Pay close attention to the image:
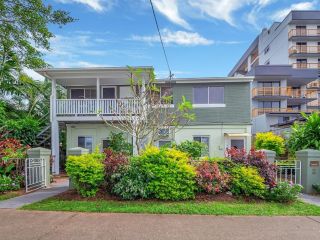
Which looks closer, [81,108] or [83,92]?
[81,108]

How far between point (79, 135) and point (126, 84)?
14.9ft

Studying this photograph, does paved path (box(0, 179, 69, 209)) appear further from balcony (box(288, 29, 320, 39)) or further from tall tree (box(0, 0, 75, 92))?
balcony (box(288, 29, 320, 39))

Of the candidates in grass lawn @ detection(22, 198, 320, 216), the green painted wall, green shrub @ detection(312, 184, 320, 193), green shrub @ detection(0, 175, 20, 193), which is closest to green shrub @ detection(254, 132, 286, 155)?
the green painted wall

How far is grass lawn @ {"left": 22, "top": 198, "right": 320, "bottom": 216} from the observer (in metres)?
6.80

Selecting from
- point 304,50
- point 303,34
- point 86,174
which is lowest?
point 86,174

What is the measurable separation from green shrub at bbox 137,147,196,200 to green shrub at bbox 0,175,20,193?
181 inches

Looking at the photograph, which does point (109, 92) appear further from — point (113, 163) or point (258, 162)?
point (258, 162)

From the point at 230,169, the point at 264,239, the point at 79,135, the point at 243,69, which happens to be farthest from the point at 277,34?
the point at 264,239

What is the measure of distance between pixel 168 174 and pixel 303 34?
39337 mm

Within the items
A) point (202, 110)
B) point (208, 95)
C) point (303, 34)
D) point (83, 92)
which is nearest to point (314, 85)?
point (303, 34)

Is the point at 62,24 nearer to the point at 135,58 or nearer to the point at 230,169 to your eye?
the point at 135,58

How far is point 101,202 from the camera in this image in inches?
301

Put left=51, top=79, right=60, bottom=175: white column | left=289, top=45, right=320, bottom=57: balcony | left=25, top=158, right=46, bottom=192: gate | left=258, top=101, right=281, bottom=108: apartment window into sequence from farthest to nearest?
1. left=289, top=45, right=320, bottom=57: balcony
2. left=258, top=101, right=281, bottom=108: apartment window
3. left=51, top=79, right=60, bottom=175: white column
4. left=25, top=158, right=46, bottom=192: gate

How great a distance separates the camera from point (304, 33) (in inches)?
1556
